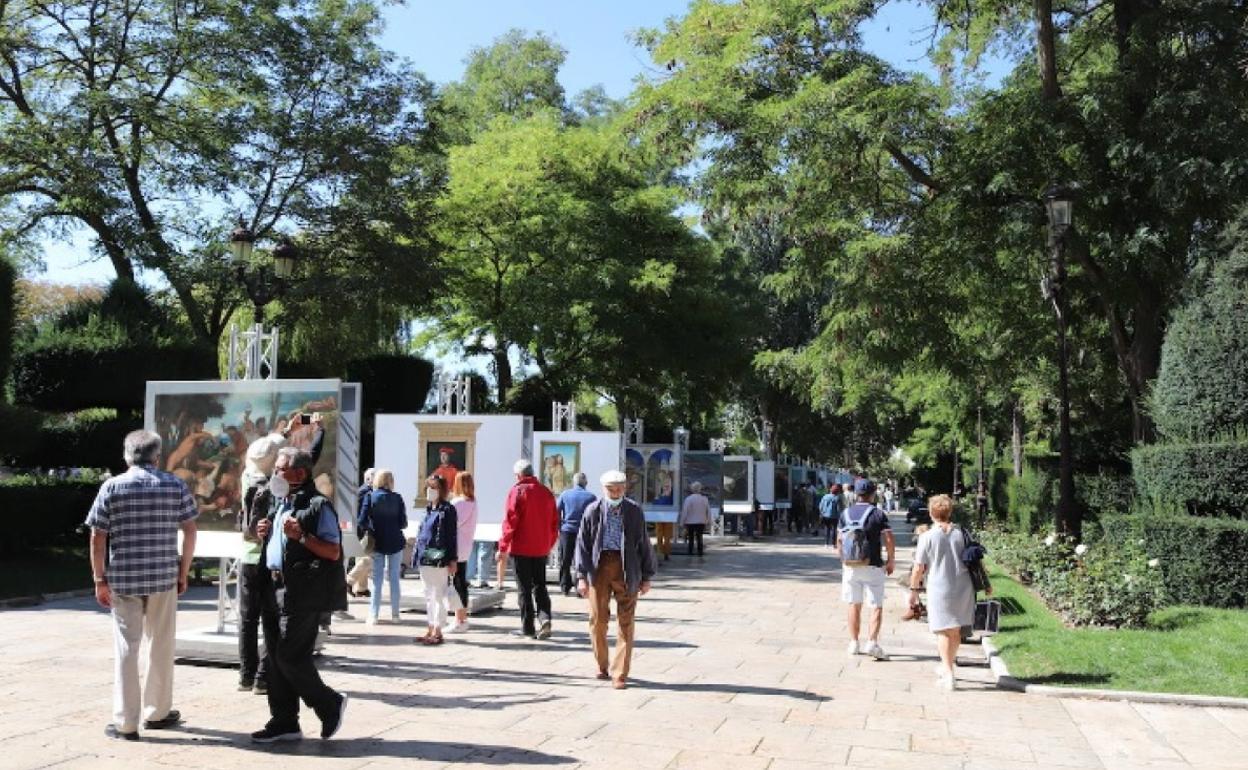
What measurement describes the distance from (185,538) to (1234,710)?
8029mm

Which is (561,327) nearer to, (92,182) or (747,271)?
(92,182)

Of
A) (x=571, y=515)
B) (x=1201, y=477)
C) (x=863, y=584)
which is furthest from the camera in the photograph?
(x=571, y=515)

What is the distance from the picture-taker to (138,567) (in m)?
6.64

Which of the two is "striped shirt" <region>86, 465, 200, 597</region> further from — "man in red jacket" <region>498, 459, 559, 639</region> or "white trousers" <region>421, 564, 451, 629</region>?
"man in red jacket" <region>498, 459, 559, 639</region>

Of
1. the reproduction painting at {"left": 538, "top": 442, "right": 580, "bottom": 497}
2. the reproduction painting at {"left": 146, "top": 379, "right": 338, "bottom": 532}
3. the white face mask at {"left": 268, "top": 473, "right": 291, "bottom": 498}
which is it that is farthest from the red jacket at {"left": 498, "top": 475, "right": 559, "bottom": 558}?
the reproduction painting at {"left": 538, "top": 442, "right": 580, "bottom": 497}

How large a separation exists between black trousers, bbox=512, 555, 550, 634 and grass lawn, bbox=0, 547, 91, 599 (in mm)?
7507

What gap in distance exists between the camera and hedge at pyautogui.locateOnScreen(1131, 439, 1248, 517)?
501 inches

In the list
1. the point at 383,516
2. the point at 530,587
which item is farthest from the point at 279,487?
the point at 530,587

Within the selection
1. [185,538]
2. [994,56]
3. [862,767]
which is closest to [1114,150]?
[994,56]

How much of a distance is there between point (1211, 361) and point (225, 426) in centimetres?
1203

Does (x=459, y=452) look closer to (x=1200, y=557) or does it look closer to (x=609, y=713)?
(x=609, y=713)

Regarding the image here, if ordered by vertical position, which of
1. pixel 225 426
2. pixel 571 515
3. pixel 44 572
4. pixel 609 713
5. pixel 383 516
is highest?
pixel 225 426

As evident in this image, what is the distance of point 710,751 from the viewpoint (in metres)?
6.64

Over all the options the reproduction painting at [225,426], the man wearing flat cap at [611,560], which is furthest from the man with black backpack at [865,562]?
the reproduction painting at [225,426]
